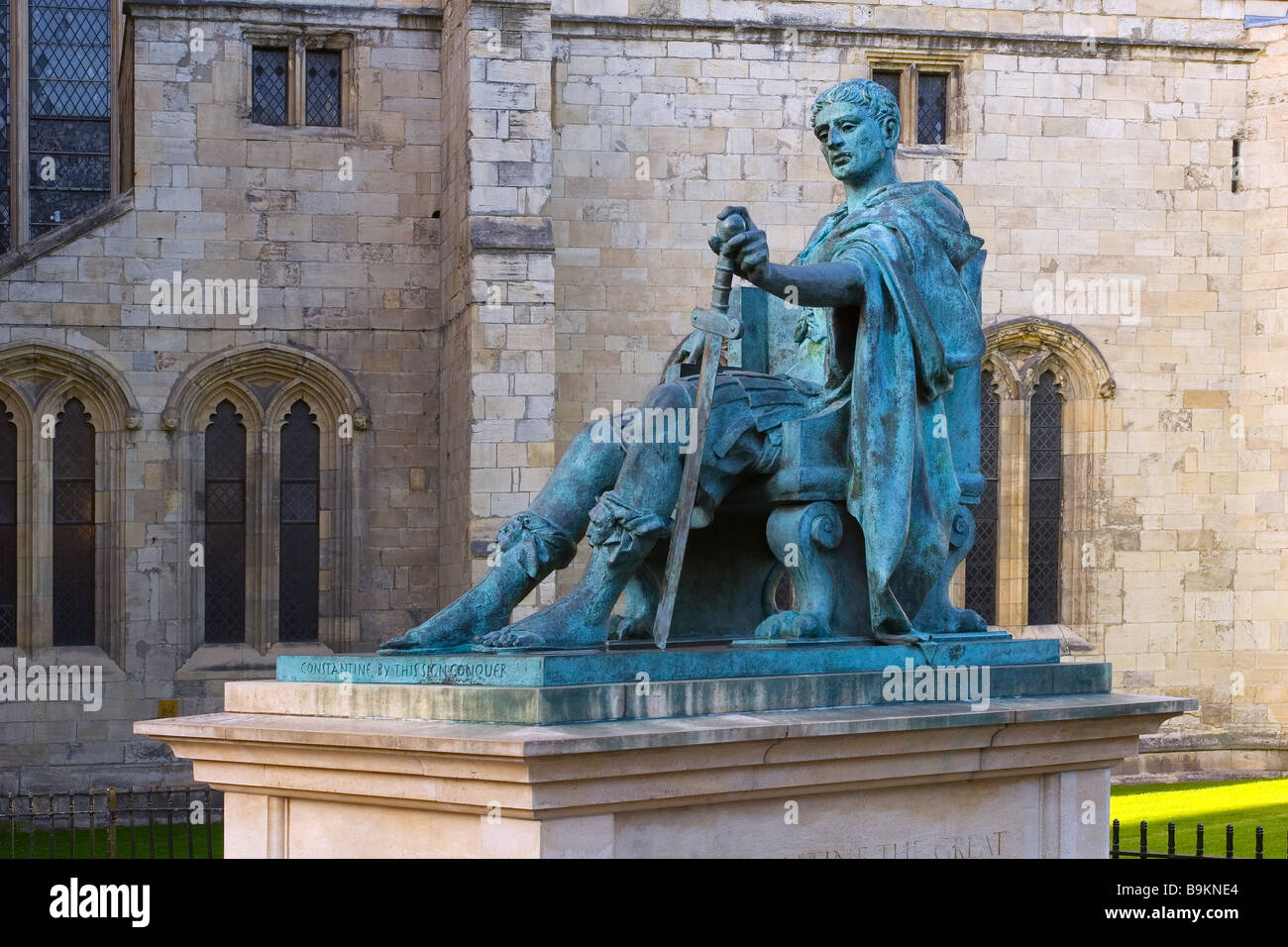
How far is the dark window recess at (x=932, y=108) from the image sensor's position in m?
20.9

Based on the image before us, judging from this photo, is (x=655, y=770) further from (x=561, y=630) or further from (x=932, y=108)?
(x=932, y=108)

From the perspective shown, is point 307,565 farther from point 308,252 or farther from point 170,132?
point 170,132

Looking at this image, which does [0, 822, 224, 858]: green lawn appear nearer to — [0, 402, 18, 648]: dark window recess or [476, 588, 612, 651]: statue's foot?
[0, 402, 18, 648]: dark window recess

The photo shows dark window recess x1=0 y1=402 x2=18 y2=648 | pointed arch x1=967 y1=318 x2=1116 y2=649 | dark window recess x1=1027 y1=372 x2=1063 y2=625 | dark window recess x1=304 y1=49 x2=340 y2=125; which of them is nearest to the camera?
dark window recess x1=0 y1=402 x2=18 y2=648

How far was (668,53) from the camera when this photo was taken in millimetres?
19891

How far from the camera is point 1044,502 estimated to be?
21391 millimetres

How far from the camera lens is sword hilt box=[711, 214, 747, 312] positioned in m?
5.68

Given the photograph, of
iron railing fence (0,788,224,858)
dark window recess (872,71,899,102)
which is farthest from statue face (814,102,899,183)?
dark window recess (872,71,899,102)

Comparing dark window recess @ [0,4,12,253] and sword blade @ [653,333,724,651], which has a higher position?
dark window recess @ [0,4,12,253]

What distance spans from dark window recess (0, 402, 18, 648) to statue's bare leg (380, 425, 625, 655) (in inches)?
566

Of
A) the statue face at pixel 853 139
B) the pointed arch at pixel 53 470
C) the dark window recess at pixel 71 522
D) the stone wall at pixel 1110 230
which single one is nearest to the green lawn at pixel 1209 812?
the stone wall at pixel 1110 230

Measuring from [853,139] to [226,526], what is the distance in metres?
14.1

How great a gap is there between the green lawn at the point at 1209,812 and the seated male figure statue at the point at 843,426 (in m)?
7.44
